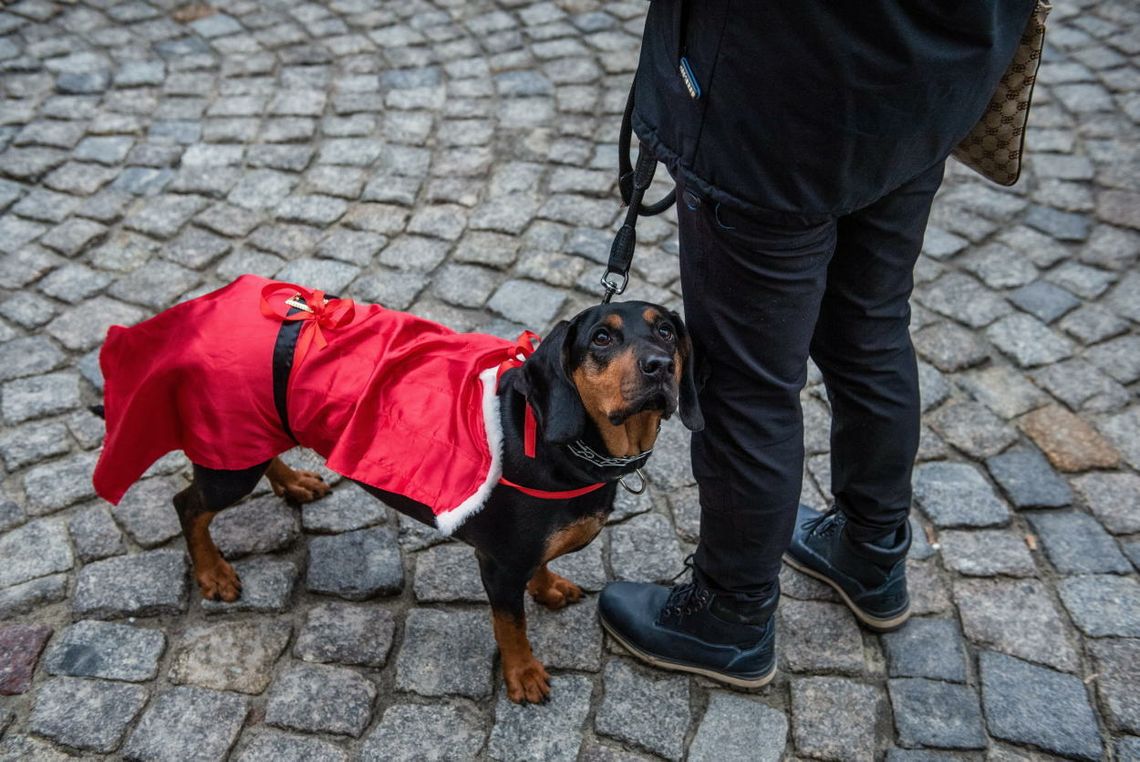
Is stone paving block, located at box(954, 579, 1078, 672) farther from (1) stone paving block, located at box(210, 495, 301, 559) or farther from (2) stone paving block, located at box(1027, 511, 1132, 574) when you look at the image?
(1) stone paving block, located at box(210, 495, 301, 559)

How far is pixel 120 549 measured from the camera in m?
3.30

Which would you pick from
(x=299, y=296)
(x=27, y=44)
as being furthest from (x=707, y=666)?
(x=27, y=44)

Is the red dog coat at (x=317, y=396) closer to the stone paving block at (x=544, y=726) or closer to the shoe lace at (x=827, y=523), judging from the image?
the stone paving block at (x=544, y=726)

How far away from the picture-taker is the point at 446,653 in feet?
9.95

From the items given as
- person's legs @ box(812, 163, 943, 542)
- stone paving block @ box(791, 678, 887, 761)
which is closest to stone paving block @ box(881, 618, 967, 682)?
stone paving block @ box(791, 678, 887, 761)

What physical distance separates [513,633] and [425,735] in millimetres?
401

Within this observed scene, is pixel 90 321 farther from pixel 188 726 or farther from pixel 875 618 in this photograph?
pixel 875 618

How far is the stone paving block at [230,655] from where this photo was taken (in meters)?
2.93

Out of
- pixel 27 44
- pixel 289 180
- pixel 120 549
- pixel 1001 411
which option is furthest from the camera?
pixel 27 44

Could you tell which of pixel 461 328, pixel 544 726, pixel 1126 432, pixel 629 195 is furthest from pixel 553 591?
pixel 1126 432

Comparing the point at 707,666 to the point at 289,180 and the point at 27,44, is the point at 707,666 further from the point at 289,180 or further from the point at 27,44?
the point at 27,44

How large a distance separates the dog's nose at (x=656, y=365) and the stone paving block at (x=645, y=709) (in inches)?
44.5

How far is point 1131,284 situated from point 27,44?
6.52 metres

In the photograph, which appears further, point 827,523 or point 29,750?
point 827,523
